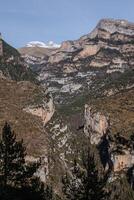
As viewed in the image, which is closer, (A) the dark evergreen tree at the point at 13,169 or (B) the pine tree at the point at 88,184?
(B) the pine tree at the point at 88,184

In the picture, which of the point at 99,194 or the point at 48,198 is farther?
the point at 48,198

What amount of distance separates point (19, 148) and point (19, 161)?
2040 mm

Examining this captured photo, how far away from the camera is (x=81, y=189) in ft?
288

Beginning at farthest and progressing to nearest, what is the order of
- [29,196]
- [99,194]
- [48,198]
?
[48,198] → [29,196] → [99,194]

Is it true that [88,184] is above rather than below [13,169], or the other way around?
below

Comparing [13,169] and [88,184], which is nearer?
[88,184]

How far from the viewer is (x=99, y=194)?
3435 inches

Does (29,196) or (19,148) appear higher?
(19,148)

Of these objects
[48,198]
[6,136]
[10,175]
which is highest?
[6,136]

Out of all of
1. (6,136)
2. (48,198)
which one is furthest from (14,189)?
(6,136)

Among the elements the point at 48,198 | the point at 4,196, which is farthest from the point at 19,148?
the point at 48,198

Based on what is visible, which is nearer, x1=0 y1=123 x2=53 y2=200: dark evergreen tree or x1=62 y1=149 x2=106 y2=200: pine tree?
x1=62 y1=149 x2=106 y2=200: pine tree

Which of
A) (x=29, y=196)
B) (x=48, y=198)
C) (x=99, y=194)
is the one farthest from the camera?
(x=48, y=198)

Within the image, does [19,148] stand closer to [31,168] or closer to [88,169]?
[31,168]
